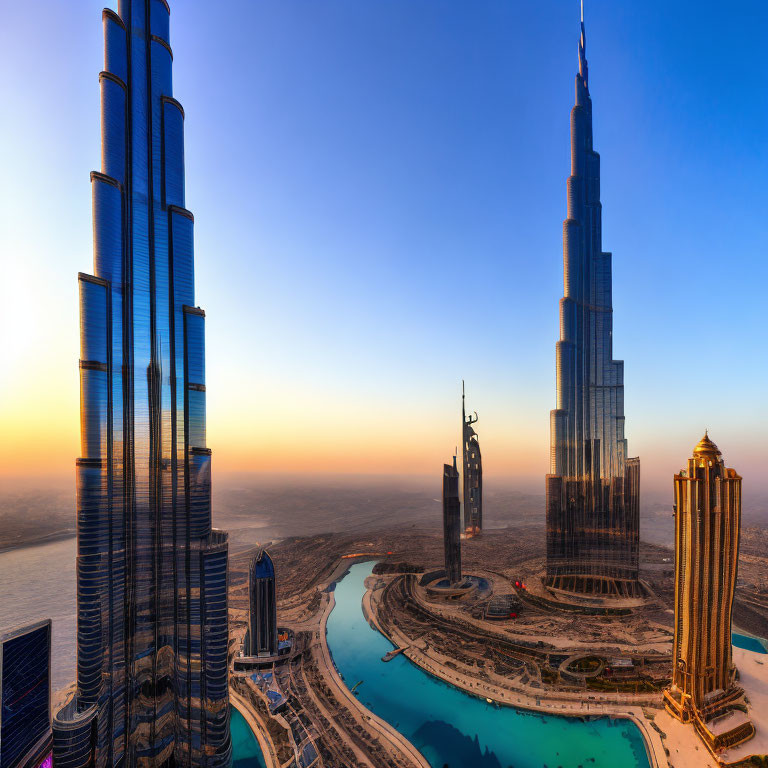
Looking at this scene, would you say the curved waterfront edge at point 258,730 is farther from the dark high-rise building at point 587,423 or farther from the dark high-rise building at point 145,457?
the dark high-rise building at point 587,423

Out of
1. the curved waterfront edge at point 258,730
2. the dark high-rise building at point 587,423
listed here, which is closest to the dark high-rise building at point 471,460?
the dark high-rise building at point 587,423

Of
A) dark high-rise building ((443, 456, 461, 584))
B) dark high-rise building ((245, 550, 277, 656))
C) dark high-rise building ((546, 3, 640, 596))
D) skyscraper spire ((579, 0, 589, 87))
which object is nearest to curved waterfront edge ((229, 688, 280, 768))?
dark high-rise building ((245, 550, 277, 656))

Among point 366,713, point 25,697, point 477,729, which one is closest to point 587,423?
point 477,729

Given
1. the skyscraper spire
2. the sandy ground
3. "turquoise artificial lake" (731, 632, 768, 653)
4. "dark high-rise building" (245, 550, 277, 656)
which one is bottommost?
"turquoise artificial lake" (731, 632, 768, 653)

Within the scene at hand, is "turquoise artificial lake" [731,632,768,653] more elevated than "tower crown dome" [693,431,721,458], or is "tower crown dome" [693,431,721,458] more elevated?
"tower crown dome" [693,431,721,458]

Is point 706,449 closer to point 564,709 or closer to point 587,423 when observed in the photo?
point 564,709

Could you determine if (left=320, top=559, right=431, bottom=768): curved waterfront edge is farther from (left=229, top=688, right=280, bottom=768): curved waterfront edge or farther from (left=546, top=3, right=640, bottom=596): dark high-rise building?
(left=546, top=3, right=640, bottom=596): dark high-rise building

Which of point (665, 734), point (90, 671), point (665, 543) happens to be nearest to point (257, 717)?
point (90, 671)
